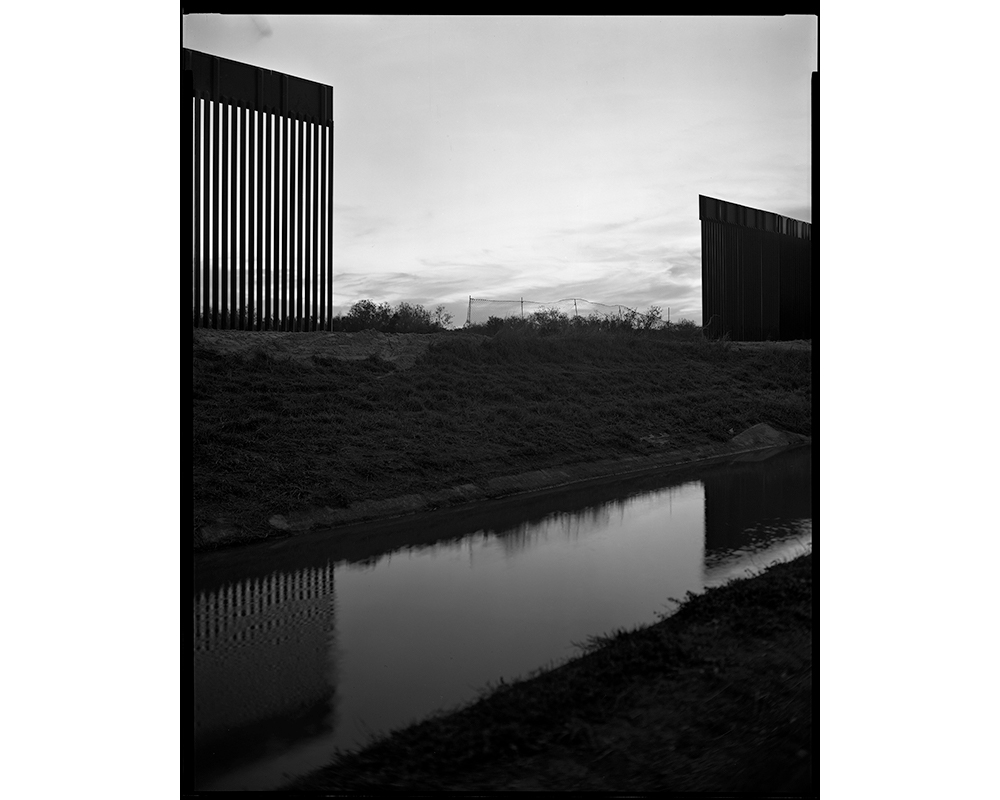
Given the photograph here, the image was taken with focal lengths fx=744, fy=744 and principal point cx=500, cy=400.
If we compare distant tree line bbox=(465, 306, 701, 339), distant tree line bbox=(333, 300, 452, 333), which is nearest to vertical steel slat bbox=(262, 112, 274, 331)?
distant tree line bbox=(333, 300, 452, 333)

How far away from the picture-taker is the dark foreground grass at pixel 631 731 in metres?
2.71

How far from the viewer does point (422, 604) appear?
14.7 ft

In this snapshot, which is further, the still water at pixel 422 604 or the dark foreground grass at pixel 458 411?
the dark foreground grass at pixel 458 411

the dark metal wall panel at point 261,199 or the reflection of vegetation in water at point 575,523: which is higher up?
the dark metal wall panel at point 261,199

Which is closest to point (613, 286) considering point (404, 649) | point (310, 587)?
point (310, 587)

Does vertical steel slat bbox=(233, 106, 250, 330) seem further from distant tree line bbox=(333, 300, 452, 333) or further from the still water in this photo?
distant tree line bbox=(333, 300, 452, 333)

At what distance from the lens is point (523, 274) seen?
428 inches

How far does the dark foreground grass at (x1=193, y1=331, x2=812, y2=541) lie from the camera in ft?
24.0

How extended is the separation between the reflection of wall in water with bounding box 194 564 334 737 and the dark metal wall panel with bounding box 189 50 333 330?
114 inches

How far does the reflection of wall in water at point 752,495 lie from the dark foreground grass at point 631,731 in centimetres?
223

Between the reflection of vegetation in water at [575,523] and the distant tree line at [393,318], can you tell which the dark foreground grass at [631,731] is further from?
the distant tree line at [393,318]

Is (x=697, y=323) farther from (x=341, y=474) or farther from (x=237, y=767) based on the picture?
(x=237, y=767)

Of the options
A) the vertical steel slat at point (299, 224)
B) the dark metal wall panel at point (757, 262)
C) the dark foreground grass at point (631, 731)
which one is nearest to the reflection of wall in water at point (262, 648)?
the dark foreground grass at point (631, 731)

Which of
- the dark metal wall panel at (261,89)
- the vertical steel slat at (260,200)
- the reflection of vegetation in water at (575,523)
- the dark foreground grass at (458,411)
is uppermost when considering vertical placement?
the dark metal wall panel at (261,89)
